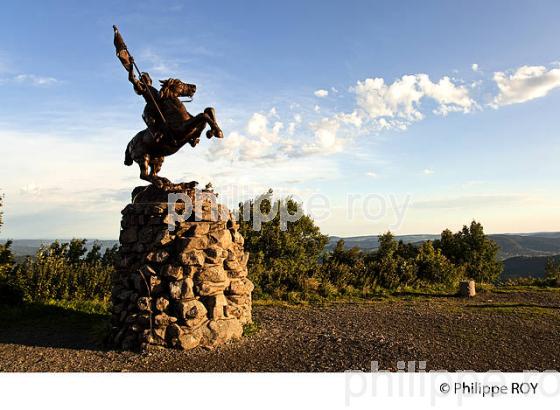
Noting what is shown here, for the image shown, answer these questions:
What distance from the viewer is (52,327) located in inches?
352

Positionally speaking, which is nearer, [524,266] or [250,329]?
[250,329]

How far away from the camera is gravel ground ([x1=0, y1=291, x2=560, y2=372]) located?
6.35 meters

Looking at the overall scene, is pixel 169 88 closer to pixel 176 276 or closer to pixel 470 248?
pixel 176 276

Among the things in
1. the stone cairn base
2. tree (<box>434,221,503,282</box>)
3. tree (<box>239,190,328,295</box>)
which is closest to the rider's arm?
the stone cairn base

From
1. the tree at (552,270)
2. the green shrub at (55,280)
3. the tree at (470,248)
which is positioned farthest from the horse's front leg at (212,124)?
the tree at (470,248)

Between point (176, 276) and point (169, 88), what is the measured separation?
391cm

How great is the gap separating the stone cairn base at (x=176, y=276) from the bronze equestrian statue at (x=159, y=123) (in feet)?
2.26

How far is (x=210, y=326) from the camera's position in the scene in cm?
724

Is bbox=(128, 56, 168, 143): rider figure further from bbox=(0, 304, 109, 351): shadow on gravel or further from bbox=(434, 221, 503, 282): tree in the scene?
bbox=(434, 221, 503, 282): tree

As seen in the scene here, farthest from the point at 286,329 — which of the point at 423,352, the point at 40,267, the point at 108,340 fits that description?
the point at 40,267

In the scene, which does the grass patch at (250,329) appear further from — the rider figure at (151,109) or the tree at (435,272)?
the tree at (435,272)

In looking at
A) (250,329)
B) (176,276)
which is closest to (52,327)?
(176,276)

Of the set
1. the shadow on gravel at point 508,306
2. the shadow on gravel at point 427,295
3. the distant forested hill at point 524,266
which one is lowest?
the distant forested hill at point 524,266

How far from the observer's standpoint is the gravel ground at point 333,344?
6348 millimetres
